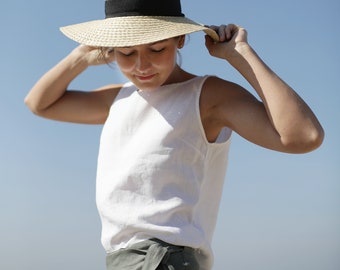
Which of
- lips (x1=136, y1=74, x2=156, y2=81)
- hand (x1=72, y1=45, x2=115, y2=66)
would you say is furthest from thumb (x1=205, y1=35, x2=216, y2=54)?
hand (x1=72, y1=45, x2=115, y2=66)

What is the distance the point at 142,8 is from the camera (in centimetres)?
237

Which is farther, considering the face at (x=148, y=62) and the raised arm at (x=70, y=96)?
the raised arm at (x=70, y=96)

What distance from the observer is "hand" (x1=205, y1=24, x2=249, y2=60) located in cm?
230

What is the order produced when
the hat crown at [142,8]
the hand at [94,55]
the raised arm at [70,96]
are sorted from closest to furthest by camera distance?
the hat crown at [142,8], the hand at [94,55], the raised arm at [70,96]

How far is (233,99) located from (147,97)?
A: 0.33 meters

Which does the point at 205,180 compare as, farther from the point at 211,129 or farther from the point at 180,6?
the point at 180,6

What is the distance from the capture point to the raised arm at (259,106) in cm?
215

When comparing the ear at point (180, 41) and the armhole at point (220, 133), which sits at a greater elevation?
the ear at point (180, 41)

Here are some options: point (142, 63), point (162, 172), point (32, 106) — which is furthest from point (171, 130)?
point (32, 106)

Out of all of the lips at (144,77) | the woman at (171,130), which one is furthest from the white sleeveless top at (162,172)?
the lips at (144,77)

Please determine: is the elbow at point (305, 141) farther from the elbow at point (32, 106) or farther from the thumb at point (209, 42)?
the elbow at point (32, 106)

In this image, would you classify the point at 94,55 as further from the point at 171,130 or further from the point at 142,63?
the point at 171,130

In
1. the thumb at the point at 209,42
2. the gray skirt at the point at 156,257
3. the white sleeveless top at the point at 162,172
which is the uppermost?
the thumb at the point at 209,42

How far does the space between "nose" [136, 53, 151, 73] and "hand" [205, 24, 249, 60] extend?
0.29 metres
